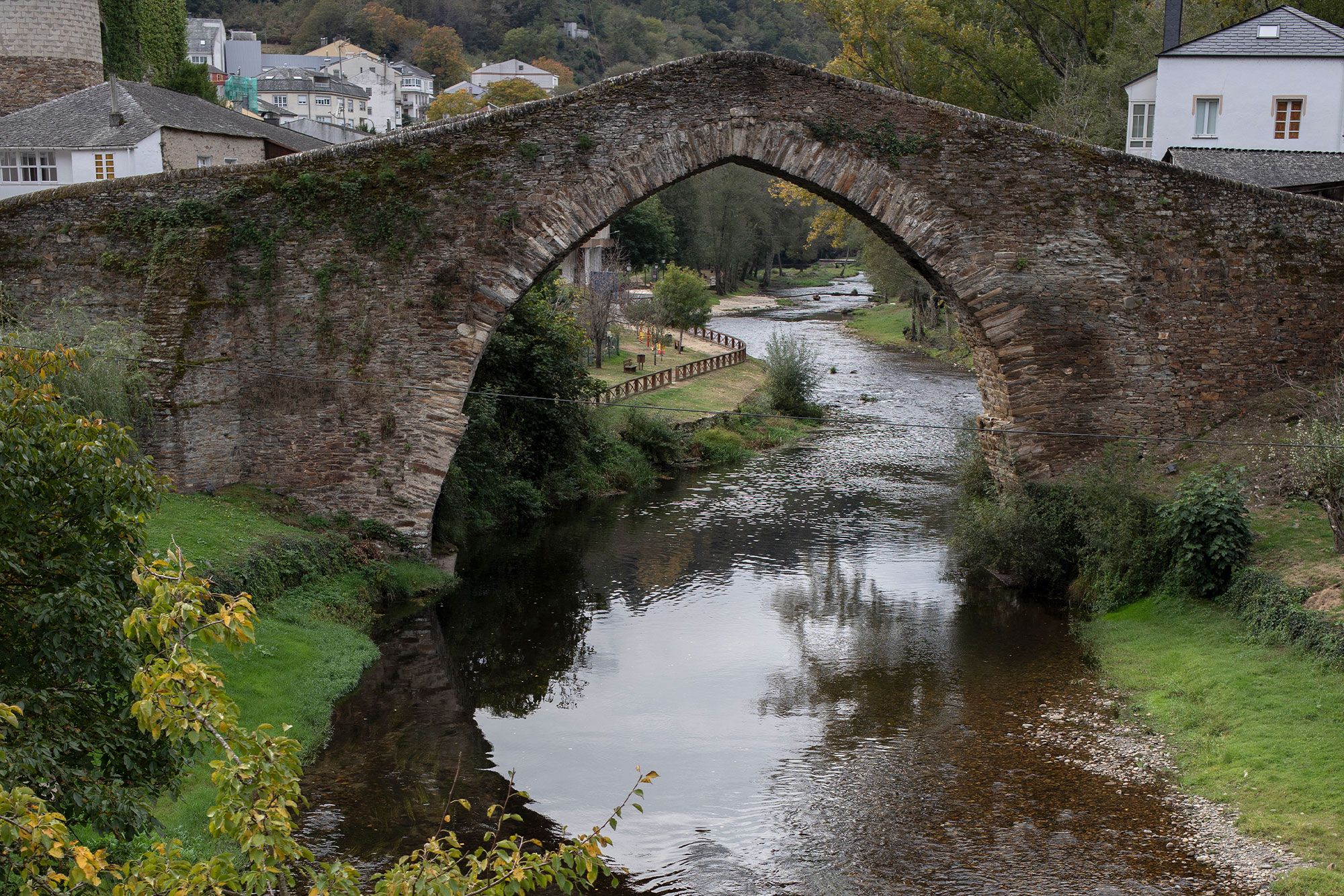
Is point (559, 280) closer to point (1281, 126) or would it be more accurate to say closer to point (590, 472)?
point (590, 472)

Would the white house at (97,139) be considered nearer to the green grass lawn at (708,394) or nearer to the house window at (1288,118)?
the green grass lawn at (708,394)

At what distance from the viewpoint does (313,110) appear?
229 feet

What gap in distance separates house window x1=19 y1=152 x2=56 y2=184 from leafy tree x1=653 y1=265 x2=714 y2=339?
58.8 ft

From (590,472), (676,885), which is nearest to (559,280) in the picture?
(590,472)

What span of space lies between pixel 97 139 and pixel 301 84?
4518cm

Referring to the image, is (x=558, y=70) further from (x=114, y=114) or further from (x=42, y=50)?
(x=114, y=114)

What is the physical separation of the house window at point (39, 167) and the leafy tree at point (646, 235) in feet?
88.1

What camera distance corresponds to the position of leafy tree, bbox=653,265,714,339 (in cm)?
4034

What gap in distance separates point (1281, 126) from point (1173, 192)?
33.0 feet

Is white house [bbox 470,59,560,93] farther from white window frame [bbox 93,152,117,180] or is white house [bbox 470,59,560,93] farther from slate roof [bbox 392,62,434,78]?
white window frame [bbox 93,152,117,180]

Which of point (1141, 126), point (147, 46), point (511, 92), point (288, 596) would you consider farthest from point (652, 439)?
point (511, 92)

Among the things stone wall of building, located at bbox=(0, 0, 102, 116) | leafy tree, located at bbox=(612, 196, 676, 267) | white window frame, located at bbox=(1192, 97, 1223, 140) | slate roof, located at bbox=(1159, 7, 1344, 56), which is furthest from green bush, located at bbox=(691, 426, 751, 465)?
leafy tree, located at bbox=(612, 196, 676, 267)

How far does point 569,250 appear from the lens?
14969 mm

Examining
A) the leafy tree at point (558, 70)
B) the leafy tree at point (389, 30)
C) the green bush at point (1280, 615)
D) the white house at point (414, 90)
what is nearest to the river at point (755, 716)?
the green bush at point (1280, 615)
